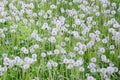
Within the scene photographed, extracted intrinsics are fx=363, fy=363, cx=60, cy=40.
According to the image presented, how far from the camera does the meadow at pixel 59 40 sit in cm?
315

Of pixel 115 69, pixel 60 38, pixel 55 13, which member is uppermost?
pixel 55 13

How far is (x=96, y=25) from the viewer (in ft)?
13.4

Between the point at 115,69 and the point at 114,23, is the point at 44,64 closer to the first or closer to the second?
the point at 115,69

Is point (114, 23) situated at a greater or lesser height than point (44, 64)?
greater

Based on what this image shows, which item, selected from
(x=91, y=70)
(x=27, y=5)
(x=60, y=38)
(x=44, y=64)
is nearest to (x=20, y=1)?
(x=27, y=5)

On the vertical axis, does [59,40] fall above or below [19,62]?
above

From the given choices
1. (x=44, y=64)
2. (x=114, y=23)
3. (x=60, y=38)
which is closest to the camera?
(x=44, y=64)

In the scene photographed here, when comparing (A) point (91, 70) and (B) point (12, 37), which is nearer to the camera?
(A) point (91, 70)

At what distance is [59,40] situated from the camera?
357cm

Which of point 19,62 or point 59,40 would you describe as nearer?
point 19,62

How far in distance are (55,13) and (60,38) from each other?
3.08 feet

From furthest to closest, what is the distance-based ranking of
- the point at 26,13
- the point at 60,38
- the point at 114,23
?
1. the point at 26,13
2. the point at 114,23
3. the point at 60,38

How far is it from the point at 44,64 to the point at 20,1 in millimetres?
1625

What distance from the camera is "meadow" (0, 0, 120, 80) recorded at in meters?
3.15
